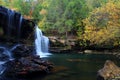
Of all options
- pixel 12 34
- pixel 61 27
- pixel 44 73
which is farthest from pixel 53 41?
pixel 44 73

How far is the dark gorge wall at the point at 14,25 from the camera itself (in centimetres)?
3655

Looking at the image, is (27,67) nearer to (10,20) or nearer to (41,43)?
(10,20)

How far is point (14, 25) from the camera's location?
129 feet

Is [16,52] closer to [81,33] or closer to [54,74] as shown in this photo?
[54,74]

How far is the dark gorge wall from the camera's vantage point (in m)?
36.5

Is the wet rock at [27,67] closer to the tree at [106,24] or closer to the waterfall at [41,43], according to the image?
the tree at [106,24]

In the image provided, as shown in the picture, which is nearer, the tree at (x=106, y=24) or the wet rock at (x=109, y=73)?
the wet rock at (x=109, y=73)

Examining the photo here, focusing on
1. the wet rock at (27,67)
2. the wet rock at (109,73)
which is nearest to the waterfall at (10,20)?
the wet rock at (27,67)

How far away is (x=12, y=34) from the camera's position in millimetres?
38781

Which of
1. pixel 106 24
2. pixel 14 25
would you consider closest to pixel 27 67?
pixel 14 25

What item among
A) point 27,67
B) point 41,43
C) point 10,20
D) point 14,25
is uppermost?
point 10,20

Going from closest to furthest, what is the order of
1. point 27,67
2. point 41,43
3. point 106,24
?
point 27,67
point 106,24
point 41,43

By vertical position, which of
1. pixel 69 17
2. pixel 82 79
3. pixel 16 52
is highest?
pixel 69 17

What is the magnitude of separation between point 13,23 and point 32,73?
1754 centimetres
